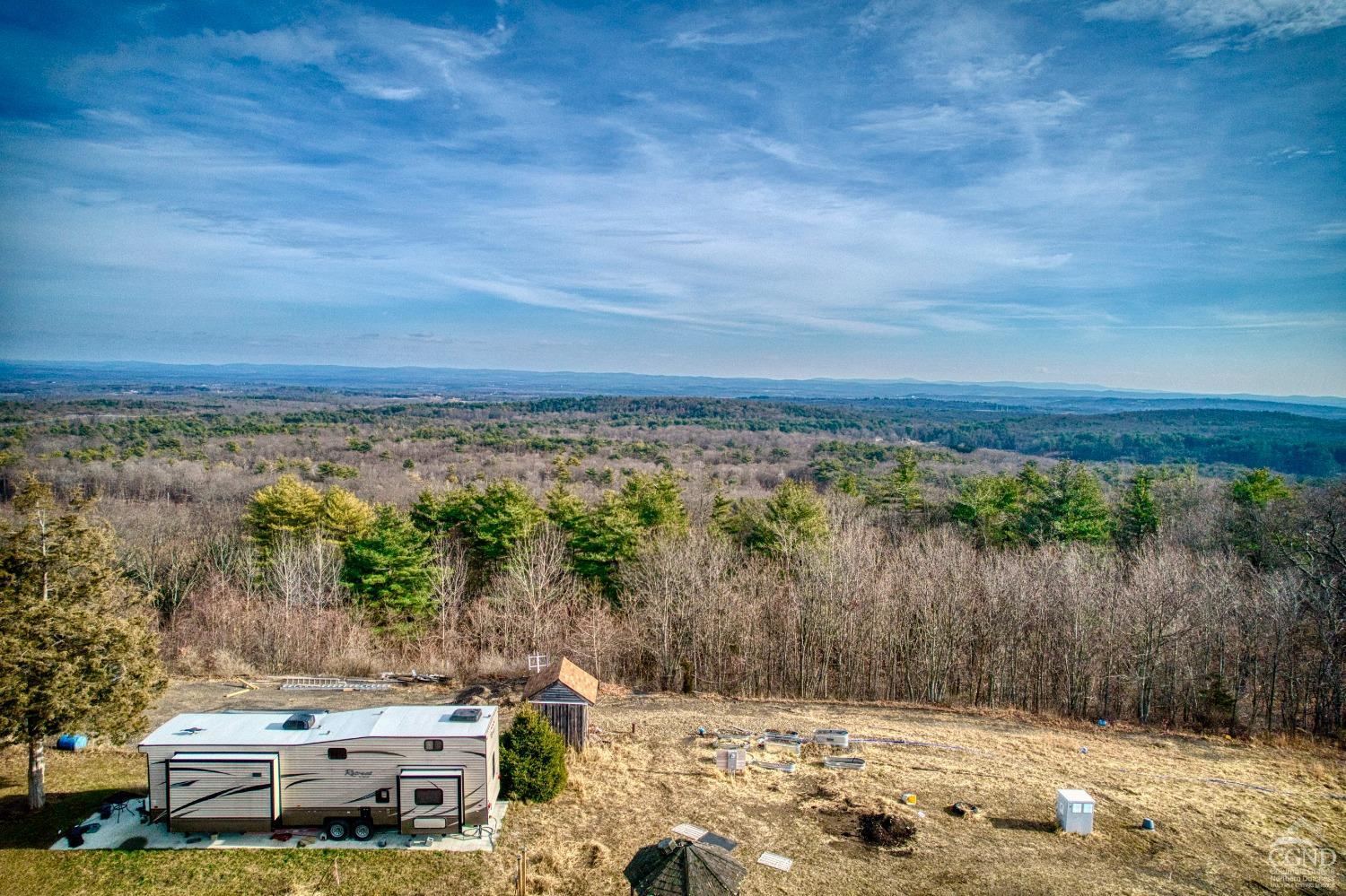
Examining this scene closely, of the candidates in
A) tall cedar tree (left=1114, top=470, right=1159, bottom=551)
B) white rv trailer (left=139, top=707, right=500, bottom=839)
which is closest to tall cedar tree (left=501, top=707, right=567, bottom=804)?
white rv trailer (left=139, top=707, right=500, bottom=839)

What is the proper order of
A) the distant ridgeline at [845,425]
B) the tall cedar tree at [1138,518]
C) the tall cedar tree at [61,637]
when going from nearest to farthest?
the tall cedar tree at [61,637] → the tall cedar tree at [1138,518] → the distant ridgeline at [845,425]

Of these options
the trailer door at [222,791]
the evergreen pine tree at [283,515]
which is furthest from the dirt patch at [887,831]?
the evergreen pine tree at [283,515]

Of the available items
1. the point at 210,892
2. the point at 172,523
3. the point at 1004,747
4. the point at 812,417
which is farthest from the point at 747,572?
the point at 812,417

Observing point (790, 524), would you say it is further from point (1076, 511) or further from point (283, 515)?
point (283, 515)

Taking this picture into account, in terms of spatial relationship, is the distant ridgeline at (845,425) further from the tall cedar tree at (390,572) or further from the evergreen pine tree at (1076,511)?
the evergreen pine tree at (1076,511)

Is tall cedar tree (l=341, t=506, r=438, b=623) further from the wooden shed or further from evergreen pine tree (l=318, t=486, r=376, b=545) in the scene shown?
the wooden shed
